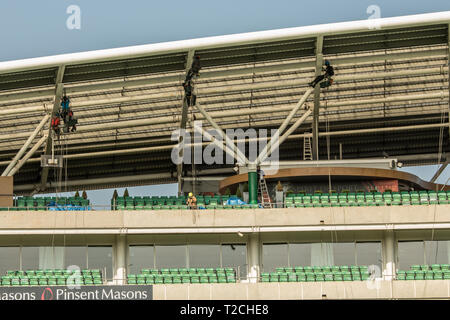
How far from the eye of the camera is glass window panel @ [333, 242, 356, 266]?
3950 cm

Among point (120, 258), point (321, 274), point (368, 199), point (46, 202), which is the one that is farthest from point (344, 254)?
point (46, 202)

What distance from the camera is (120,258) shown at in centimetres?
3953

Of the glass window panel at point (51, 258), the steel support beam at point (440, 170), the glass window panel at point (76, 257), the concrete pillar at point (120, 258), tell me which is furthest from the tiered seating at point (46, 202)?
the steel support beam at point (440, 170)

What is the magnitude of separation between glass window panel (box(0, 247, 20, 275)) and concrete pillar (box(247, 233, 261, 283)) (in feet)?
35.8

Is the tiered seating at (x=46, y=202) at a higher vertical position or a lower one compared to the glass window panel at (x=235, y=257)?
higher

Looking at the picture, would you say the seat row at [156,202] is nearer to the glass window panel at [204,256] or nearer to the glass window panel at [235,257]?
the glass window panel at [204,256]

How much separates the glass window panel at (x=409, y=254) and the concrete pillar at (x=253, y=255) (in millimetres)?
6626

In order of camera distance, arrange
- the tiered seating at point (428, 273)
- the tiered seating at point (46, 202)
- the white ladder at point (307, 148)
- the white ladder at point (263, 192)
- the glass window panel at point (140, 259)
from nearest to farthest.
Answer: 1. the tiered seating at point (428, 273)
2. the glass window panel at point (140, 259)
3. the tiered seating at point (46, 202)
4. the white ladder at point (263, 192)
5. the white ladder at point (307, 148)

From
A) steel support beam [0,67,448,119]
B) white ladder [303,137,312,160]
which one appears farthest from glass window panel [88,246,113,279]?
white ladder [303,137,312,160]

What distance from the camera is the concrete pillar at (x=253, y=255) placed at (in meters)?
39.5

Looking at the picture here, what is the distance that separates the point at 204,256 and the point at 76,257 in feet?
19.9

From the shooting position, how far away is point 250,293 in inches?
1436

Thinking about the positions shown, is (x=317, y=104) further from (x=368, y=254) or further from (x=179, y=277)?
(x=179, y=277)

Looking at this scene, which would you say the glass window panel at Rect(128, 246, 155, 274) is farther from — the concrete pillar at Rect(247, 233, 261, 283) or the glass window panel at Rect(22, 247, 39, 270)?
the concrete pillar at Rect(247, 233, 261, 283)
